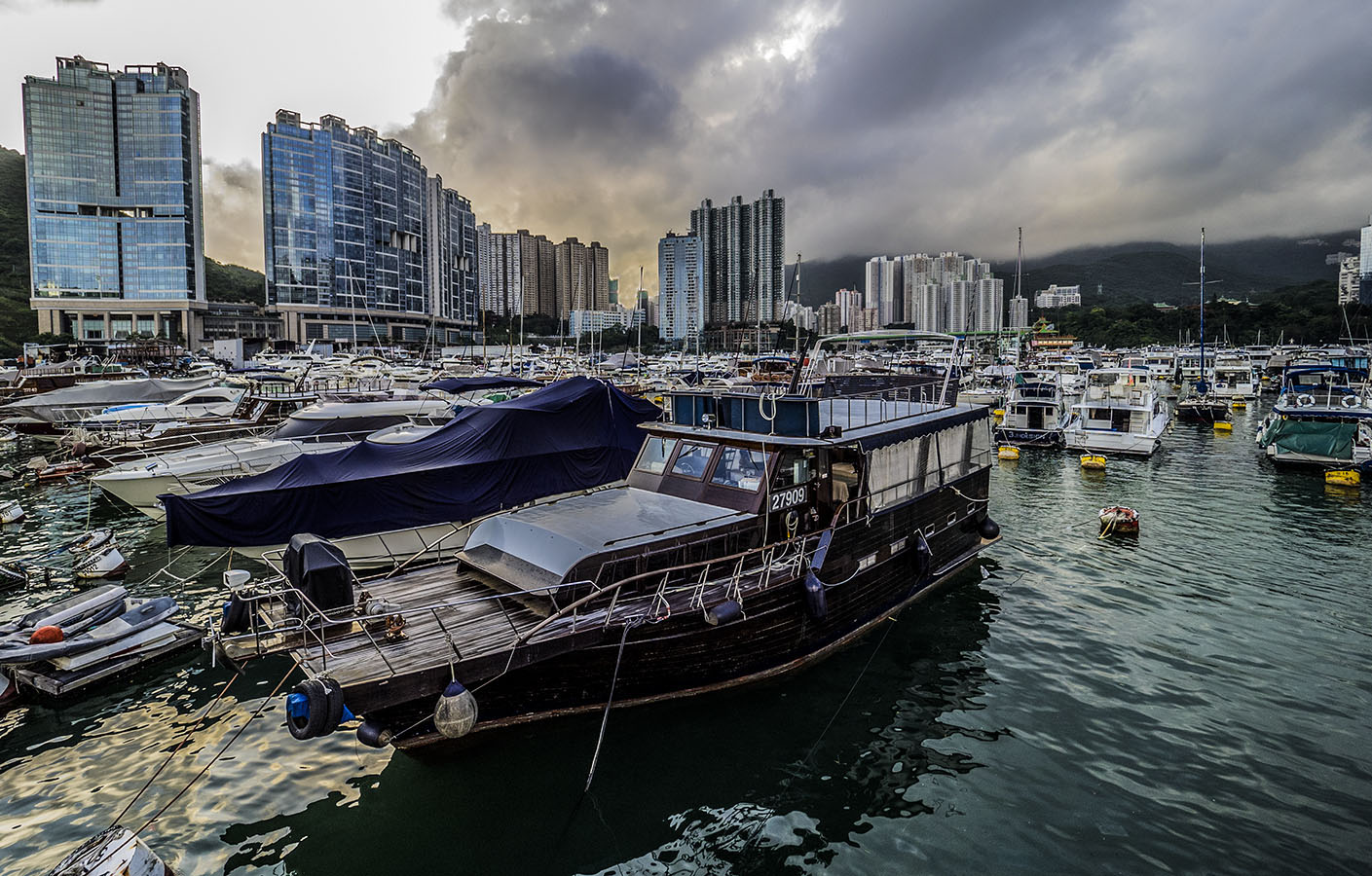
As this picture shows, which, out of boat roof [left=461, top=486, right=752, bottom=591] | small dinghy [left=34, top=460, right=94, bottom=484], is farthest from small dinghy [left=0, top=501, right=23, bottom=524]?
boat roof [left=461, top=486, right=752, bottom=591]

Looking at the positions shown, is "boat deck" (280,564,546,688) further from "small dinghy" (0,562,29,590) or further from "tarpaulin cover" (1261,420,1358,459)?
"tarpaulin cover" (1261,420,1358,459)

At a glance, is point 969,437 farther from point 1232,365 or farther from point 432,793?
point 1232,365

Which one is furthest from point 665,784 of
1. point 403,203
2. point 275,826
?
point 403,203

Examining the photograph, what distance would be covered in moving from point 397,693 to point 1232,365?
75247 mm

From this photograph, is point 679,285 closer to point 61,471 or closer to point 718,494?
point 61,471

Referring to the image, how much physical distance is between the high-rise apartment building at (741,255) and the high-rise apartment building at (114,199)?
93.8 meters

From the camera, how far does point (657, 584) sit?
9297 mm

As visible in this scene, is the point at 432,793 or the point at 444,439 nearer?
the point at 432,793

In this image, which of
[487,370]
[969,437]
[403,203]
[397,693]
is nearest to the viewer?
[397,693]

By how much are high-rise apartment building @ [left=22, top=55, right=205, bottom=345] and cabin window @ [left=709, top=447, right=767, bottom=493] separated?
427ft

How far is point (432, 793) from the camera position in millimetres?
7844

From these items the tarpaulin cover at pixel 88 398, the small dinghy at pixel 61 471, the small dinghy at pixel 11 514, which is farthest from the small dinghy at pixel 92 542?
the tarpaulin cover at pixel 88 398

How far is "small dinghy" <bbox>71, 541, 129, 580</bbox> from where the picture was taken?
50.6 ft

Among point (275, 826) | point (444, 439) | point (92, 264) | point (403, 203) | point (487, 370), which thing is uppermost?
point (403, 203)
